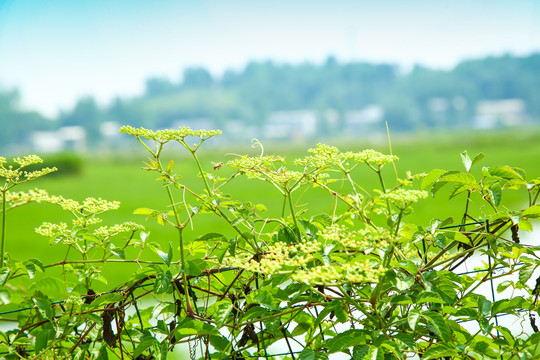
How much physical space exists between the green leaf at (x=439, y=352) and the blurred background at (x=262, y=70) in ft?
216

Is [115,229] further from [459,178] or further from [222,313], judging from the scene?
[459,178]

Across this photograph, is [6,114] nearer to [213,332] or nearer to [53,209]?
[53,209]

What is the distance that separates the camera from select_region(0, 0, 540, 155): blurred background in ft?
235

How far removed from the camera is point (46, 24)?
96125 millimetres

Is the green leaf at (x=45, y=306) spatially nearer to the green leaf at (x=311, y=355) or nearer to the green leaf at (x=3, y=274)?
the green leaf at (x=3, y=274)

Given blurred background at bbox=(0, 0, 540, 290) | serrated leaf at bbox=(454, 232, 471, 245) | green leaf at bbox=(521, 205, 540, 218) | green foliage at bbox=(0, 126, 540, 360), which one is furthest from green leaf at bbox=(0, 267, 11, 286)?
blurred background at bbox=(0, 0, 540, 290)

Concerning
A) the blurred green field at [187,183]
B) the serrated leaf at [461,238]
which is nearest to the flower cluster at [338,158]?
the serrated leaf at [461,238]

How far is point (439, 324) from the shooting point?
882 millimetres

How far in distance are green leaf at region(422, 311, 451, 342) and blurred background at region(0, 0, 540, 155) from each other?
65935 mm

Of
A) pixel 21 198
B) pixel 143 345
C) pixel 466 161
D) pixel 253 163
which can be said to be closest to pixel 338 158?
pixel 253 163

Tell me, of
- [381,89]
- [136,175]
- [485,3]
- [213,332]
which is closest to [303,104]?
[381,89]

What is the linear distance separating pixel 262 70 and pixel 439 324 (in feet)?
270

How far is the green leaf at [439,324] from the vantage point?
87 cm

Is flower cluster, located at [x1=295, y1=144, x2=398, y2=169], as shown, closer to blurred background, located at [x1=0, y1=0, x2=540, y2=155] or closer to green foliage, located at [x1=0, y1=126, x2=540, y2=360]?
green foliage, located at [x1=0, y1=126, x2=540, y2=360]
